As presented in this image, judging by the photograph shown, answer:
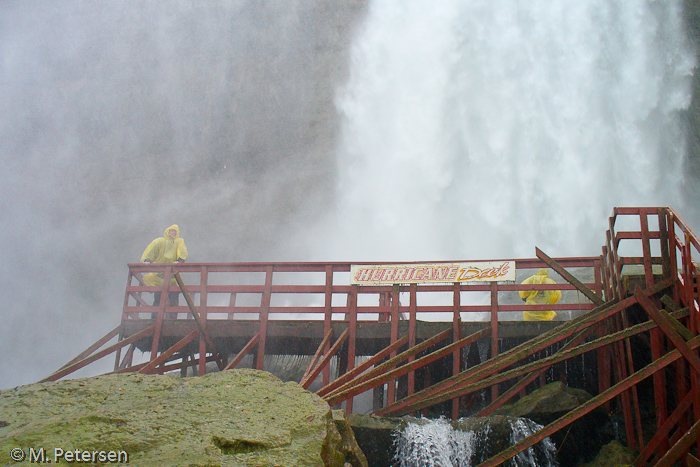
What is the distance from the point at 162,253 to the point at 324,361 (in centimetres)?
507

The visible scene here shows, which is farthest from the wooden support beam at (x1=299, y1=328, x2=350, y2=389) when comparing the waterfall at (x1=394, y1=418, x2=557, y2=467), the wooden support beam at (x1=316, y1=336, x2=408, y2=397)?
the waterfall at (x1=394, y1=418, x2=557, y2=467)

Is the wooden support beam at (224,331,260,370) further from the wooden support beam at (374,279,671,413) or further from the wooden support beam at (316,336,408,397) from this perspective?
the wooden support beam at (374,279,671,413)

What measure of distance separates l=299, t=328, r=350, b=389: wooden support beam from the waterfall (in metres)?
1.81

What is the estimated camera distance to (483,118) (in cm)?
3356

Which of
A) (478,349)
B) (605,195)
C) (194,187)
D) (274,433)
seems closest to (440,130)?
(605,195)

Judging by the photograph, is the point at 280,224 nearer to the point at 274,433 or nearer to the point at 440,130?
the point at 440,130

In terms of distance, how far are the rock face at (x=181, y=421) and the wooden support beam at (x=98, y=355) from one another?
4.41m

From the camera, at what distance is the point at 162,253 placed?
12.3 metres

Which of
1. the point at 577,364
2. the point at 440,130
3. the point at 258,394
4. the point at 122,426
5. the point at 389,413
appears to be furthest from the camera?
the point at 440,130

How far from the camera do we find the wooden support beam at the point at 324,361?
8531 millimetres

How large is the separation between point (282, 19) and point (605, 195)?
76.8ft

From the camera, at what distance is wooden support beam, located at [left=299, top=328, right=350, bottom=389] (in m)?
8.53

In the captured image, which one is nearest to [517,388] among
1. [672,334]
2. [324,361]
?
[672,334]

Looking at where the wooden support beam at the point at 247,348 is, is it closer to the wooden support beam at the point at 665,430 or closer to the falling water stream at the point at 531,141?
the wooden support beam at the point at 665,430
